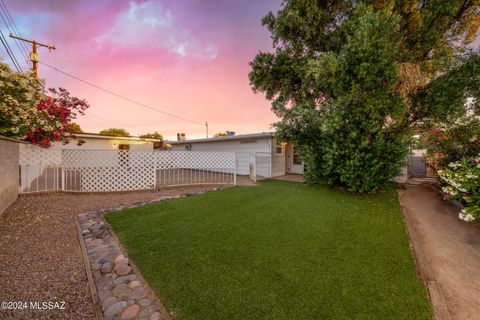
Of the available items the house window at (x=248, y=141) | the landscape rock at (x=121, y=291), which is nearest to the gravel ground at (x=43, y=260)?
the landscape rock at (x=121, y=291)

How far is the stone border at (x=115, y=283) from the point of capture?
180 cm

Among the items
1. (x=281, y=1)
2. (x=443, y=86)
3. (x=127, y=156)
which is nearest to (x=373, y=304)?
(x=443, y=86)

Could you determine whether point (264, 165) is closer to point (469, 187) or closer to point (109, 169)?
point (109, 169)

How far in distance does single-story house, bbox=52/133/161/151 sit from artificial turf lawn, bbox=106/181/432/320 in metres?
11.0

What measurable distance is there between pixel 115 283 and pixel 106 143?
46.7 feet

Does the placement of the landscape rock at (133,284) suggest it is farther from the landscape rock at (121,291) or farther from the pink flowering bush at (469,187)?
the pink flowering bush at (469,187)

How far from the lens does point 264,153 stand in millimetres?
11438

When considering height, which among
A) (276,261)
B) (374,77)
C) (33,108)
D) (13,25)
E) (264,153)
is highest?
(13,25)

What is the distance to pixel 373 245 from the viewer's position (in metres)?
3.04

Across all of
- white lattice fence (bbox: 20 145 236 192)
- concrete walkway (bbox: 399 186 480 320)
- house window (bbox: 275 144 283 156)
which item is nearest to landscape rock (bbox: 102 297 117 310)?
concrete walkway (bbox: 399 186 480 320)

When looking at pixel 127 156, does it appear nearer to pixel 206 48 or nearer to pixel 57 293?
pixel 57 293

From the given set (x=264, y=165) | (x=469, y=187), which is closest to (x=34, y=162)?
(x=264, y=165)

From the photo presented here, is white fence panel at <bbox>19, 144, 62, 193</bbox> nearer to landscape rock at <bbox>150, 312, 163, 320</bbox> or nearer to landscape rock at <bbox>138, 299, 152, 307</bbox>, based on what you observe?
landscape rock at <bbox>138, 299, 152, 307</bbox>

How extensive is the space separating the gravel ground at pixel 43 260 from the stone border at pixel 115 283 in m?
0.10
